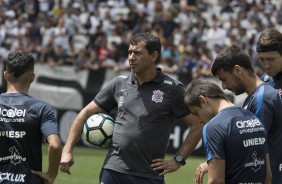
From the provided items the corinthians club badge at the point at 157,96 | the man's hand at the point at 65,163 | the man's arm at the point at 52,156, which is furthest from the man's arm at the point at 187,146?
the man's arm at the point at 52,156

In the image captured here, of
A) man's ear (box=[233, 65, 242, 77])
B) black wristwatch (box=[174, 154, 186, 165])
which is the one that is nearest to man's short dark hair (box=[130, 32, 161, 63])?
black wristwatch (box=[174, 154, 186, 165])

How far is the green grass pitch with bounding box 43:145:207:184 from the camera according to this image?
587 inches

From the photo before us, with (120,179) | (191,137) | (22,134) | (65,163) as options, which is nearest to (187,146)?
(191,137)

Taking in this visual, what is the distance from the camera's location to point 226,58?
6391 mm

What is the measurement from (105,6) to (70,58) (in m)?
5.63

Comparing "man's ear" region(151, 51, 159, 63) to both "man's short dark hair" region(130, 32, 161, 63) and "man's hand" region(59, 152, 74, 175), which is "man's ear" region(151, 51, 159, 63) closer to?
"man's short dark hair" region(130, 32, 161, 63)

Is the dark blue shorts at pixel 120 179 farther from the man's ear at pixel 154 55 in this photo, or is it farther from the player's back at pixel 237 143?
the player's back at pixel 237 143

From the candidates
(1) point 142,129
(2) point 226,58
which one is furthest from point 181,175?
(2) point 226,58

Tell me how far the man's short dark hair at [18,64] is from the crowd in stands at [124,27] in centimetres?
1489

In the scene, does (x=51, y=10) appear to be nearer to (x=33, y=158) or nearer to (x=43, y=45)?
(x=43, y=45)

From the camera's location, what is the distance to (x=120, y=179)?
25.6 ft

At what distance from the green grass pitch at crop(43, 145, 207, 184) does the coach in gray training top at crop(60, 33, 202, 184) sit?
6.70 m

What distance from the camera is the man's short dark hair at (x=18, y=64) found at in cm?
696

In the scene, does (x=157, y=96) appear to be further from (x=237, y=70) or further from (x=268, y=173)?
(x=268, y=173)
